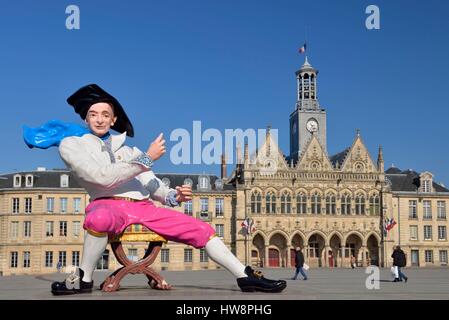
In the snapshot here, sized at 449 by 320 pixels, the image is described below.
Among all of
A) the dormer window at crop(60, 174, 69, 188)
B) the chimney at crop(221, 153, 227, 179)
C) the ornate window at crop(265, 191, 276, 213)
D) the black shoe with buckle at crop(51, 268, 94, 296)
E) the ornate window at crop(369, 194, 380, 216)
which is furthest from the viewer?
the chimney at crop(221, 153, 227, 179)

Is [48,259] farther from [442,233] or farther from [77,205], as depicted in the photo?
[442,233]

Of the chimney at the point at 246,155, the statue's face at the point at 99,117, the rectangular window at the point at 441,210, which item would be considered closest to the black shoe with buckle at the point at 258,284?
the statue's face at the point at 99,117

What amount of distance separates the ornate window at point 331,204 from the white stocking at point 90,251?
47.5m

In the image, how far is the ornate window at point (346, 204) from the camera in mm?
58000

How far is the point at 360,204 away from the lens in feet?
192

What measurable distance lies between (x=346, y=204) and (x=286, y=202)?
5.67 metres

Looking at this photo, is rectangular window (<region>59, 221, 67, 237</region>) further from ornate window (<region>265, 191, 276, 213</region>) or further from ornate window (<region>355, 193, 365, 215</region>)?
ornate window (<region>355, 193, 365, 215</region>)

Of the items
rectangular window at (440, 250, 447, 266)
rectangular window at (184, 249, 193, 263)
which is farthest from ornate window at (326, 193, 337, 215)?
rectangular window at (184, 249, 193, 263)

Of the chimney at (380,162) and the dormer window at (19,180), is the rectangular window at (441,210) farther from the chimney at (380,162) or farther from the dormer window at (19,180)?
the dormer window at (19,180)

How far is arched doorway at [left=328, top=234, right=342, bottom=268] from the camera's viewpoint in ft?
188

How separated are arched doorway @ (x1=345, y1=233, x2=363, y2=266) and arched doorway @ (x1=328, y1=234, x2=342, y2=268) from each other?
89 cm

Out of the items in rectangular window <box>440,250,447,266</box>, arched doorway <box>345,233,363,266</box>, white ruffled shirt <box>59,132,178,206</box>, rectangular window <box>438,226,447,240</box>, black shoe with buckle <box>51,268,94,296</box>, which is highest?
white ruffled shirt <box>59,132,178,206</box>

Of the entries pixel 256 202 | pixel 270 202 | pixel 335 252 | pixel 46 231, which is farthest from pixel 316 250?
pixel 46 231
